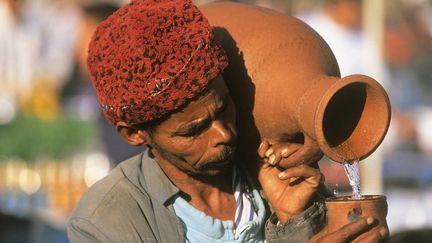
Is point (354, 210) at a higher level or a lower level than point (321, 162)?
higher

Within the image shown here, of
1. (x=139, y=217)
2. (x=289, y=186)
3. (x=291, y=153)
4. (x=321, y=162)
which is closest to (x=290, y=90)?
(x=291, y=153)

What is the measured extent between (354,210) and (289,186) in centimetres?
26

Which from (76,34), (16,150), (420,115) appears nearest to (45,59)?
(76,34)

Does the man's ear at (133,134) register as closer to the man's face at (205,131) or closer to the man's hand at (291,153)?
the man's face at (205,131)

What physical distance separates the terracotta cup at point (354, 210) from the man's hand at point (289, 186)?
0.46 ft

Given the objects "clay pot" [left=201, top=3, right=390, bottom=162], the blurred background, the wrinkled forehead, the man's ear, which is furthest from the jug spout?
the blurred background

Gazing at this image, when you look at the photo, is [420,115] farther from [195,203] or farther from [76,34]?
[195,203]

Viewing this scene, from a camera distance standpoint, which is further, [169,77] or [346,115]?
[346,115]

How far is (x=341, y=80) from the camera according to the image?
306 cm

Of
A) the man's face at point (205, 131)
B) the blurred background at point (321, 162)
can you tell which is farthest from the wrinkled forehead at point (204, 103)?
the blurred background at point (321, 162)

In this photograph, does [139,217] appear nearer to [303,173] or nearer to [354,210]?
[303,173]

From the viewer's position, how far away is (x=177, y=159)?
3.25m

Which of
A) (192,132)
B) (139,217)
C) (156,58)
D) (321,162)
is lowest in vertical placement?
(321,162)

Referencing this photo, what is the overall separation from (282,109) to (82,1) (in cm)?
807
